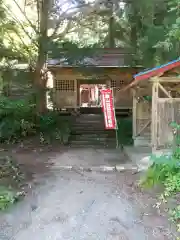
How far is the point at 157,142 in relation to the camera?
659 cm

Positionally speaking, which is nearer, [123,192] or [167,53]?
[123,192]

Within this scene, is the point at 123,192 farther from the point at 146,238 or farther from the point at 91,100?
the point at 91,100

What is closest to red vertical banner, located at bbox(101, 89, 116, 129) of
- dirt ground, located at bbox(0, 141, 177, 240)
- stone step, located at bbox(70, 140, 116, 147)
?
stone step, located at bbox(70, 140, 116, 147)

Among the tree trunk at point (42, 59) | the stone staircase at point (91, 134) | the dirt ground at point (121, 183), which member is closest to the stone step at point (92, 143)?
the stone staircase at point (91, 134)

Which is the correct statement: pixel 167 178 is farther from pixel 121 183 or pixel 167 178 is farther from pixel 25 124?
pixel 25 124

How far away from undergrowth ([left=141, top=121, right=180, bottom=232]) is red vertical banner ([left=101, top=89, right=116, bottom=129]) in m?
3.69

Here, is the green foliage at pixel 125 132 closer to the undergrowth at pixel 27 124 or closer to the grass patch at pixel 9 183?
the undergrowth at pixel 27 124

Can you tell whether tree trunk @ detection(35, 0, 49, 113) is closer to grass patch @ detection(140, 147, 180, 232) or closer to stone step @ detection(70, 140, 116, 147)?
stone step @ detection(70, 140, 116, 147)

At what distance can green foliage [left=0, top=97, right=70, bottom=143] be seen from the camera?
1116 centimetres

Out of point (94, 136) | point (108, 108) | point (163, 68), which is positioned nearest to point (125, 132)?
point (94, 136)

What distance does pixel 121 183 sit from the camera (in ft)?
21.1

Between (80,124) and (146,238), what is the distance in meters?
9.23

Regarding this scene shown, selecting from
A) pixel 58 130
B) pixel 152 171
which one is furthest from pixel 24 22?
pixel 152 171

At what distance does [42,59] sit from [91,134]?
12.9 feet
